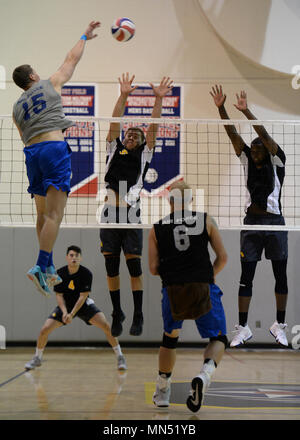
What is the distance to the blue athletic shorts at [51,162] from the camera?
14.5 ft

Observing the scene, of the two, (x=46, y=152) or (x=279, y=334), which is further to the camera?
(x=279, y=334)

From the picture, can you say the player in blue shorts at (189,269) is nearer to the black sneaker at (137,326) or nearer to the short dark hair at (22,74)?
the black sneaker at (137,326)

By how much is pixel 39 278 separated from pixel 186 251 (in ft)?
4.33

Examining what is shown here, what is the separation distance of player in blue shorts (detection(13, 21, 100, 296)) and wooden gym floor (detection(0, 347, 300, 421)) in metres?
1.42

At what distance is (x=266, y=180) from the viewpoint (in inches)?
249

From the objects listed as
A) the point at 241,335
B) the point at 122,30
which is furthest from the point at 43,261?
the point at 241,335

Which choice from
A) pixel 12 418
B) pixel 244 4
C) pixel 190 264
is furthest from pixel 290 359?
pixel 244 4

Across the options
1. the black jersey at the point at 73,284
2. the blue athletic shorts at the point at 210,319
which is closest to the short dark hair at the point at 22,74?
the blue athletic shorts at the point at 210,319

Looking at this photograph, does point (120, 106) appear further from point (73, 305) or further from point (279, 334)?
point (279, 334)

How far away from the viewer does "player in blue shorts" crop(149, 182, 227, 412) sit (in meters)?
4.70

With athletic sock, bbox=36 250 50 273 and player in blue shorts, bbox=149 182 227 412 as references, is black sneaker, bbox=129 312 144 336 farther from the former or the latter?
athletic sock, bbox=36 250 50 273

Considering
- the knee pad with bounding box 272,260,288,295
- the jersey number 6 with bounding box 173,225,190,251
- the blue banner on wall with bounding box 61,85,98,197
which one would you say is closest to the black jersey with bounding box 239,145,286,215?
the knee pad with bounding box 272,260,288,295

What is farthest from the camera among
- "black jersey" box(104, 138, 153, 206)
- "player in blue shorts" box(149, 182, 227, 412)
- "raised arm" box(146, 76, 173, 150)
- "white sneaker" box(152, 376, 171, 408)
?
"black jersey" box(104, 138, 153, 206)
